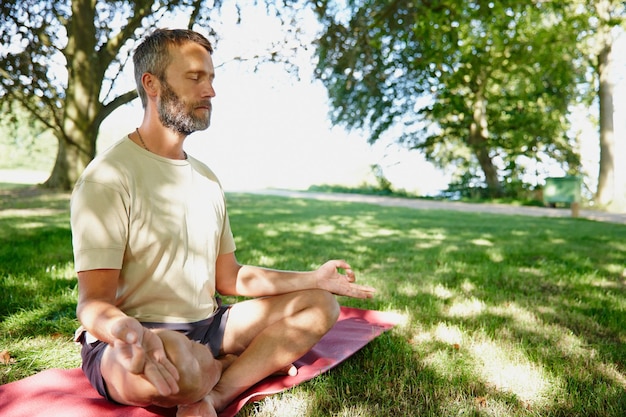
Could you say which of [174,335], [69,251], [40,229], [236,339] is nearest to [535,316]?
[236,339]

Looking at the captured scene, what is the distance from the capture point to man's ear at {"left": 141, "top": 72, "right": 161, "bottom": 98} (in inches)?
90.4

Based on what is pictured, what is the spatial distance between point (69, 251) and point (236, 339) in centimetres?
405

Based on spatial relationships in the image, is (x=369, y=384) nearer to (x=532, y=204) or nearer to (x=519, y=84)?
(x=532, y=204)

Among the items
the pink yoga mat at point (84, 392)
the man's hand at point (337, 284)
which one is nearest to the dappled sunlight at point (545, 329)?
the pink yoga mat at point (84, 392)

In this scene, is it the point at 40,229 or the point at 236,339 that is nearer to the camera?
the point at 236,339

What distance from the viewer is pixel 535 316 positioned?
153 inches

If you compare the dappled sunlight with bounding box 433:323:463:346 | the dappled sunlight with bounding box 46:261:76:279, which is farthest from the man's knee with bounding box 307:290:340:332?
the dappled sunlight with bounding box 46:261:76:279

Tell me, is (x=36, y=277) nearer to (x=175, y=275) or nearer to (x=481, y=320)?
(x=175, y=275)

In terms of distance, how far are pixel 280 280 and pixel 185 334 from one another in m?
0.57

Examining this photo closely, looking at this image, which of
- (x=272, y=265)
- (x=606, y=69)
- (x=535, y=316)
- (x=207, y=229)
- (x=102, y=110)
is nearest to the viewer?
(x=207, y=229)

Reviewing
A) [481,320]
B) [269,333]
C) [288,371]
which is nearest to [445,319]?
[481,320]

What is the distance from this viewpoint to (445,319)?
379 centimetres

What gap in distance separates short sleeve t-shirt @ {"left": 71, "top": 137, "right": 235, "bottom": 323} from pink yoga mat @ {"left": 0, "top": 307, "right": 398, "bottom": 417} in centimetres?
41

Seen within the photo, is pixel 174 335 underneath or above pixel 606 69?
underneath
